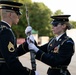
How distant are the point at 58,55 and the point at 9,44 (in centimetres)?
99

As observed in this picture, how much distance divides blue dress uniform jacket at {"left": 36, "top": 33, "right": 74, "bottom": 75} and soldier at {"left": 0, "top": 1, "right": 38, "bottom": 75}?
0.51 metres

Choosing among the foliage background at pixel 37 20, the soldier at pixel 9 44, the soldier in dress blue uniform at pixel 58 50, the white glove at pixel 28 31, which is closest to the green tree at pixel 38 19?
the foliage background at pixel 37 20

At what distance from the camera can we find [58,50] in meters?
4.78

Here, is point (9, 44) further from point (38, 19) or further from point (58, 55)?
point (38, 19)

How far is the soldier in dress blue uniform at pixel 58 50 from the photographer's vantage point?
461 cm

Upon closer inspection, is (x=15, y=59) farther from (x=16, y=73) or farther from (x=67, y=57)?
(x=67, y=57)

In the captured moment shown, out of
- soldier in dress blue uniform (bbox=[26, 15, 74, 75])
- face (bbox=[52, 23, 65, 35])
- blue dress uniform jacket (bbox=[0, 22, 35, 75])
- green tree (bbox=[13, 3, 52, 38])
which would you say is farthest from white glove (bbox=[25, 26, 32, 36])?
green tree (bbox=[13, 3, 52, 38])

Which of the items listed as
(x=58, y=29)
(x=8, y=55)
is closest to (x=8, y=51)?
(x=8, y=55)

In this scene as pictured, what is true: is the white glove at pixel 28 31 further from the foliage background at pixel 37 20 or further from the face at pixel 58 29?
the foliage background at pixel 37 20

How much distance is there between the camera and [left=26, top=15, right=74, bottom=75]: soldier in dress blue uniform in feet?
15.1

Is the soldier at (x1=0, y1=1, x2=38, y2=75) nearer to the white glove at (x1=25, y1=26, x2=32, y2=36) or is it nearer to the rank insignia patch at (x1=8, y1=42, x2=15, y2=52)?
the rank insignia patch at (x1=8, y1=42, x2=15, y2=52)

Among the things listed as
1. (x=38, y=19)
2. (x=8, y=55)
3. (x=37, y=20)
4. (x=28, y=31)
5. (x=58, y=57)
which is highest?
(x=28, y=31)

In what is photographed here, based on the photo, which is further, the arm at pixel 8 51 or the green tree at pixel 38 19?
the green tree at pixel 38 19

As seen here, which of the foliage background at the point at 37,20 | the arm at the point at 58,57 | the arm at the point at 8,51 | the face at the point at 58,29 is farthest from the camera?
the foliage background at the point at 37,20
